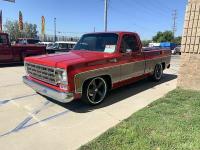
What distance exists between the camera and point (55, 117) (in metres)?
4.58

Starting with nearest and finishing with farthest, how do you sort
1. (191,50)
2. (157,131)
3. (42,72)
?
1. (157,131)
2. (42,72)
3. (191,50)

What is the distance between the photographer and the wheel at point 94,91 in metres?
5.05

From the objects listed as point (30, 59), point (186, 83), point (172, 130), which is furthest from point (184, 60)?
point (30, 59)

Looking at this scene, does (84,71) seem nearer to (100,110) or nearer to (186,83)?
(100,110)

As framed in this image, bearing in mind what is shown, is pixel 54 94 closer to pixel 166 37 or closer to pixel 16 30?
pixel 16 30

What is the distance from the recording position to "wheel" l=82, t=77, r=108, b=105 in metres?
5.05

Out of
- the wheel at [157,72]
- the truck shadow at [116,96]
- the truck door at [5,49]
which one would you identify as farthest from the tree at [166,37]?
the truck shadow at [116,96]

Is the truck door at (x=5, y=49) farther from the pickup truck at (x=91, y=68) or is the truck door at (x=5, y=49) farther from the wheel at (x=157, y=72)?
the wheel at (x=157, y=72)

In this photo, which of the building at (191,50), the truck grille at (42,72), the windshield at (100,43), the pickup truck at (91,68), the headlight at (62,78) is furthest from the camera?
the building at (191,50)

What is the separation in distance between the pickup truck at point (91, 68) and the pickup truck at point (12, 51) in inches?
284

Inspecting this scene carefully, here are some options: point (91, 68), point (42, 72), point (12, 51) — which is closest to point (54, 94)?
point (42, 72)

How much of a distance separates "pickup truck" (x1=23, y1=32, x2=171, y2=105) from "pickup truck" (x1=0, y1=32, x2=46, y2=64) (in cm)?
721

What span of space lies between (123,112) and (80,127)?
1.22 meters

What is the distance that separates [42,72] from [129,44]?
9.11ft
